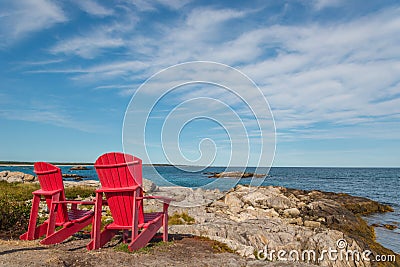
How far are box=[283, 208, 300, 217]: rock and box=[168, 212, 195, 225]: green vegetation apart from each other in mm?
6593

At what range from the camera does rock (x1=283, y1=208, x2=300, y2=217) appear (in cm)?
1570

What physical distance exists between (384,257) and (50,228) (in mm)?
8951

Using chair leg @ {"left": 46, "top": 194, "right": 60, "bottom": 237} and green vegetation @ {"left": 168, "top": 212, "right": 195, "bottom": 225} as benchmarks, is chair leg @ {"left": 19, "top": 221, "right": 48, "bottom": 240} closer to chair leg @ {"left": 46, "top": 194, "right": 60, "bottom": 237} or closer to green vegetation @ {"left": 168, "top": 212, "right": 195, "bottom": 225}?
chair leg @ {"left": 46, "top": 194, "right": 60, "bottom": 237}

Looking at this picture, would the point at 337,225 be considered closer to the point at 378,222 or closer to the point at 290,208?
the point at 290,208

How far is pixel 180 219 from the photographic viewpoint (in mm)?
10266

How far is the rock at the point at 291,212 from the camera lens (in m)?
15.7

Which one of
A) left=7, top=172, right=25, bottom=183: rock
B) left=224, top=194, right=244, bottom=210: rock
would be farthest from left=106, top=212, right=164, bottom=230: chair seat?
left=7, top=172, right=25, bottom=183: rock

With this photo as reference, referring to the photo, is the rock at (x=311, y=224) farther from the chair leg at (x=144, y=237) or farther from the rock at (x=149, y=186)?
the chair leg at (x=144, y=237)

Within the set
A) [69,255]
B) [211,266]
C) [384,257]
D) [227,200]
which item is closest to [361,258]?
[384,257]

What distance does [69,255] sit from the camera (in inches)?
200

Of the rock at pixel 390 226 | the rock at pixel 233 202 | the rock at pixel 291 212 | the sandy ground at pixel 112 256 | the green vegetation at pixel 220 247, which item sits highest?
the sandy ground at pixel 112 256

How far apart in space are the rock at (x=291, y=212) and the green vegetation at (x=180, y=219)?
659 centimetres

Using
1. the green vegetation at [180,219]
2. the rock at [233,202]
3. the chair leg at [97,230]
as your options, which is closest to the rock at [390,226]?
the rock at [233,202]

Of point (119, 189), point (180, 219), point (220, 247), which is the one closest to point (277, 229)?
point (180, 219)
